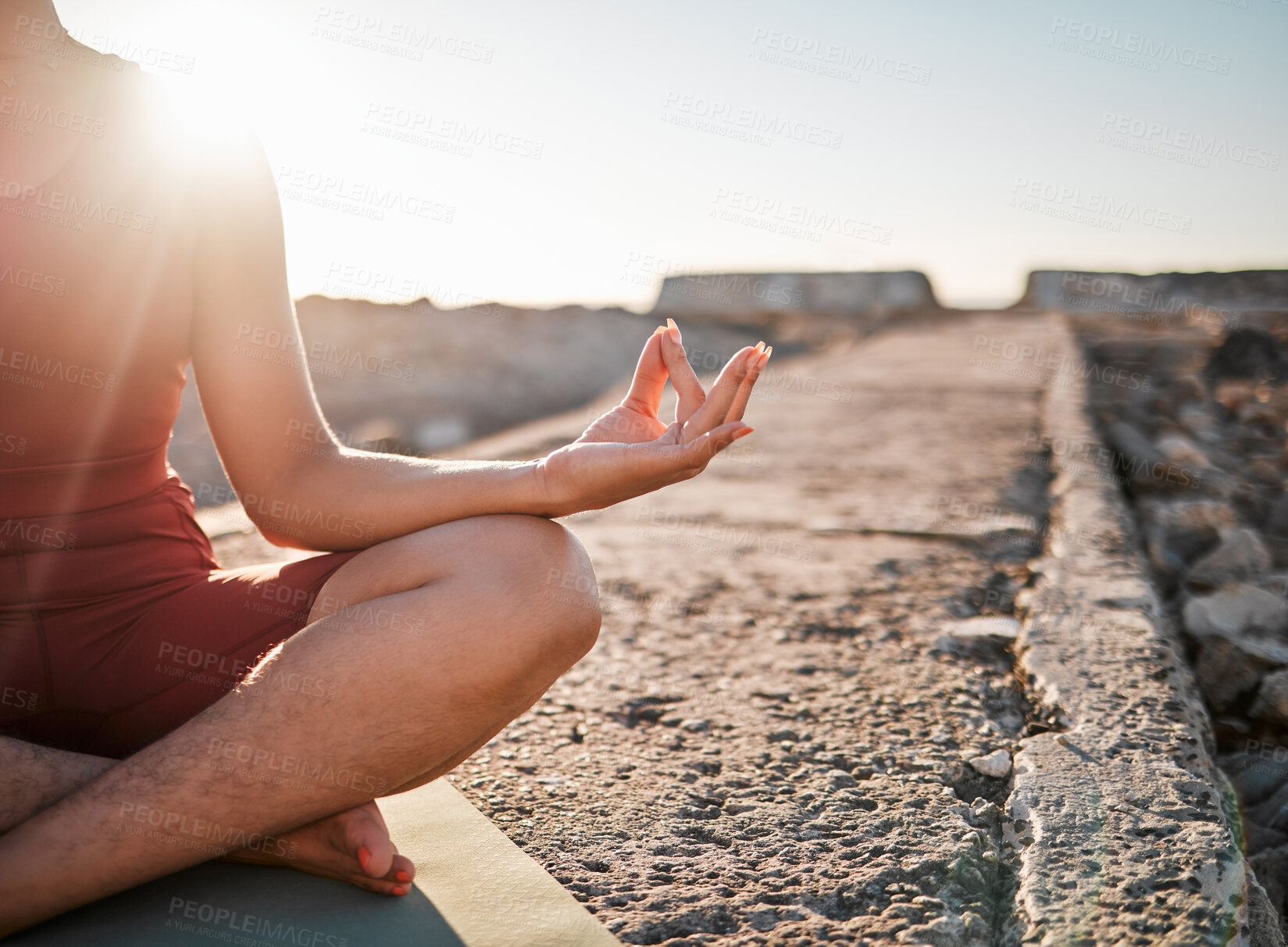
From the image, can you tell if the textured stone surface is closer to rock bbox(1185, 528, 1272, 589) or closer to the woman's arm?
rock bbox(1185, 528, 1272, 589)

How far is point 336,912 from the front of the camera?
1.10 m

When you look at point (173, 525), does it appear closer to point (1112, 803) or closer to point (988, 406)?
point (1112, 803)

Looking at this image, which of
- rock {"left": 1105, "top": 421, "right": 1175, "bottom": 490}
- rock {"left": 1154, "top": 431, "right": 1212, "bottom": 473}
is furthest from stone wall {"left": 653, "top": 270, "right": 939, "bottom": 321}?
rock {"left": 1105, "top": 421, "right": 1175, "bottom": 490}

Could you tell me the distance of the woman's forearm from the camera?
46.2 inches

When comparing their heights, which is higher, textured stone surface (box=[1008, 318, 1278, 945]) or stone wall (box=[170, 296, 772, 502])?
textured stone surface (box=[1008, 318, 1278, 945])

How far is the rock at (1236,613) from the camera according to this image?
79.7 inches

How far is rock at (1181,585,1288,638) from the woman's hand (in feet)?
4.99

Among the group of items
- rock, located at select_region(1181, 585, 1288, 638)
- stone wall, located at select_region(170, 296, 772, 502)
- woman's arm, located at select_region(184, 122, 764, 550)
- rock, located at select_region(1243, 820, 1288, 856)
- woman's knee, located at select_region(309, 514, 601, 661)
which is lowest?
stone wall, located at select_region(170, 296, 772, 502)

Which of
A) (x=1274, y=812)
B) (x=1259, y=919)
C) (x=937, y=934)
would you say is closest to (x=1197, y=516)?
(x=1274, y=812)

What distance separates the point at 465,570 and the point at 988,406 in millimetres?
5096

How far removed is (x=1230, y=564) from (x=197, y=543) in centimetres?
256

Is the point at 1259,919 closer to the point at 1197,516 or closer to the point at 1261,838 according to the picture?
the point at 1261,838

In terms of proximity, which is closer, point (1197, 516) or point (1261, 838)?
point (1261, 838)

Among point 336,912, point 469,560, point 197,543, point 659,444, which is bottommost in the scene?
point 336,912
